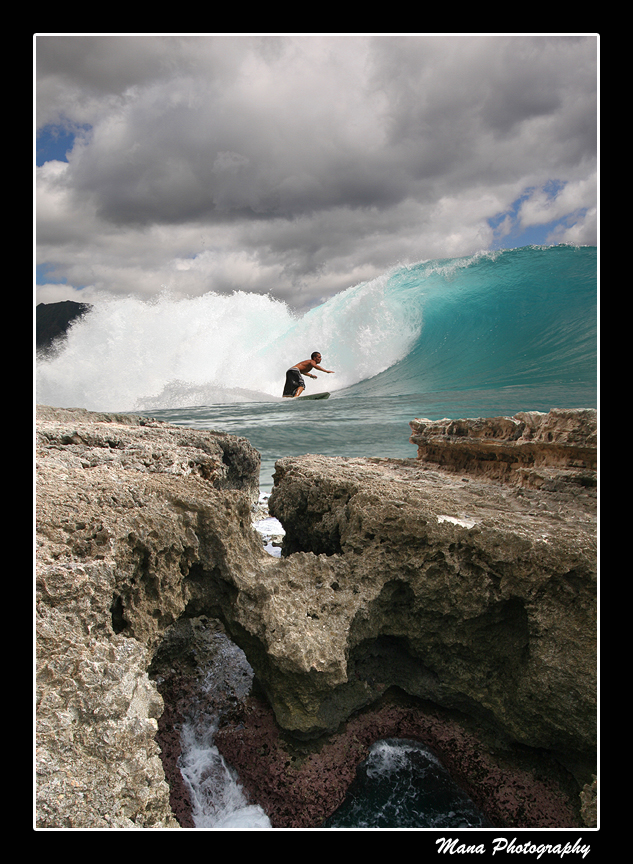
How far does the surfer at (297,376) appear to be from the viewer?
7.14 m

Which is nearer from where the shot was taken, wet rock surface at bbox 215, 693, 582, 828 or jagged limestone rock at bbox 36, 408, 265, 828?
jagged limestone rock at bbox 36, 408, 265, 828

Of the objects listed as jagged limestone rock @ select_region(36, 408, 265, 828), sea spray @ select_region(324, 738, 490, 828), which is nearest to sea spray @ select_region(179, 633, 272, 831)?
sea spray @ select_region(324, 738, 490, 828)

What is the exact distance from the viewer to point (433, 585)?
4.85 metres

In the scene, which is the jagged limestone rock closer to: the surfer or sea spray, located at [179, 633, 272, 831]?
sea spray, located at [179, 633, 272, 831]

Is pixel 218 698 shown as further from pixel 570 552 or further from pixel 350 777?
pixel 570 552

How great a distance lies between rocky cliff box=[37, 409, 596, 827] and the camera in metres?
2.91

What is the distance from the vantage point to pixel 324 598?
15.4ft

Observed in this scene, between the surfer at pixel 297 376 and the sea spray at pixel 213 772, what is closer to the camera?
the sea spray at pixel 213 772

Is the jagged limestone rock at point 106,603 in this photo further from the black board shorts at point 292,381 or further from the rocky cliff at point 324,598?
the black board shorts at point 292,381

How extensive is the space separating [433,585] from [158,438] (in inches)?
159

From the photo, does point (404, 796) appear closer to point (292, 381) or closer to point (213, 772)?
point (213, 772)

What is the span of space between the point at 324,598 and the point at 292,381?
3.46m

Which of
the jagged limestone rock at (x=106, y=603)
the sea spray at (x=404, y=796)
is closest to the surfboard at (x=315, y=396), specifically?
the jagged limestone rock at (x=106, y=603)

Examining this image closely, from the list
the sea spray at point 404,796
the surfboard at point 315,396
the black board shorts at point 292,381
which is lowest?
the sea spray at point 404,796
